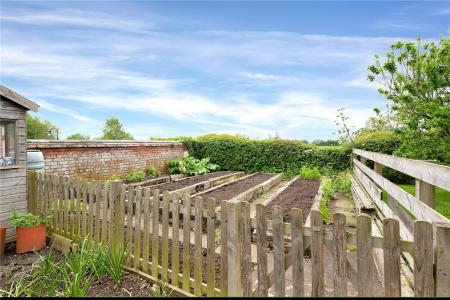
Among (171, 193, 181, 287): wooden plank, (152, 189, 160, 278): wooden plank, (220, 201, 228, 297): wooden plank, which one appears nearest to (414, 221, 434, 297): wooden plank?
(220, 201, 228, 297): wooden plank

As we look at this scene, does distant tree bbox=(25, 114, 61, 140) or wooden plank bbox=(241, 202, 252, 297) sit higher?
distant tree bbox=(25, 114, 61, 140)

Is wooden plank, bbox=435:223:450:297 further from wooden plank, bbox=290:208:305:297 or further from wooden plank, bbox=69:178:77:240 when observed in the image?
wooden plank, bbox=69:178:77:240

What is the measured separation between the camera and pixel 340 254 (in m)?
2.30

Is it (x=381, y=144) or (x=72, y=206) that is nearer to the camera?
(x=72, y=206)

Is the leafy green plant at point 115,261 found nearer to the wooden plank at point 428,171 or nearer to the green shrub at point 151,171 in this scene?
the wooden plank at point 428,171

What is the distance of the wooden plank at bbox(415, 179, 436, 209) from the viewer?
9.59ft

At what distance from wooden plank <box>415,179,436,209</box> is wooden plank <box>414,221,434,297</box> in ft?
3.75

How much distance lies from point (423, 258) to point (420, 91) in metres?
10.8

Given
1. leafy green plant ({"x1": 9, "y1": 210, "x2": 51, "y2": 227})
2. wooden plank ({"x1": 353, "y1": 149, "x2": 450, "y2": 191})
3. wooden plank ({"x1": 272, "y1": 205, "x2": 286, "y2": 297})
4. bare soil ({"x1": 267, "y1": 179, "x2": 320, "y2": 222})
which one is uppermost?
wooden plank ({"x1": 353, "y1": 149, "x2": 450, "y2": 191})

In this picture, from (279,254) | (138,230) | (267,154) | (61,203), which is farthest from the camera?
(267,154)

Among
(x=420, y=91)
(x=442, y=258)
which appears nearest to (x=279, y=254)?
(x=442, y=258)

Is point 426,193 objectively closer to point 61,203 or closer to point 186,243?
point 186,243

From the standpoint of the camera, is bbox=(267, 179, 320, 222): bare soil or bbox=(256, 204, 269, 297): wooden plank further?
bbox=(267, 179, 320, 222): bare soil

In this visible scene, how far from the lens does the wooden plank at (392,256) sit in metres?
2.10
